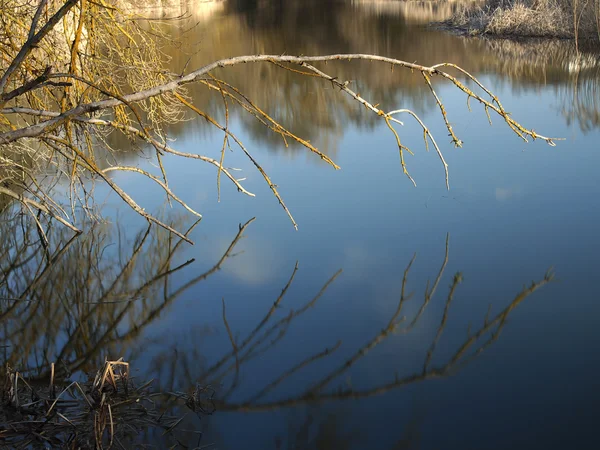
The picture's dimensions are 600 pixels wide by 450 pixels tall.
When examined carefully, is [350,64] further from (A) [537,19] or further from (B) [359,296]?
(B) [359,296]

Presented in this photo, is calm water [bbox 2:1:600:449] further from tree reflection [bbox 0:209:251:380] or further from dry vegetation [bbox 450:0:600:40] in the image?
dry vegetation [bbox 450:0:600:40]

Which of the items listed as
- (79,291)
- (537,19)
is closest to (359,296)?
(79,291)

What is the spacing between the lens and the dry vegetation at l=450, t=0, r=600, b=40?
43.2ft

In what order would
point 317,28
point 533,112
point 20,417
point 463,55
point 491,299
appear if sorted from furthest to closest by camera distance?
point 317,28 < point 463,55 < point 533,112 < point 491,299 < point 20,417

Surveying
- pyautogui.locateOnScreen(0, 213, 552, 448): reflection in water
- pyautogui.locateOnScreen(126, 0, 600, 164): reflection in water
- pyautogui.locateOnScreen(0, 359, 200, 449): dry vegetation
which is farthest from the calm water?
pyautogui.locateOnScreen(126, 0, 600, 164): reflection in water

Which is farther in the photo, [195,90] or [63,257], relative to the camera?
[195,90]

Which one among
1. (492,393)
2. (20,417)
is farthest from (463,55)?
(20,417)

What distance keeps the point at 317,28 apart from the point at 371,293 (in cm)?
1385

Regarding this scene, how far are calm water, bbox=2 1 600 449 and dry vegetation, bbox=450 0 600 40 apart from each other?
5273 millimetres

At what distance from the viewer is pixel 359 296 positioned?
4684mm

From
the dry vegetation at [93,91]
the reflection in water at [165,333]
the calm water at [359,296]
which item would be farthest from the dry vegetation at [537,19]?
the reflection in water at [165,333]

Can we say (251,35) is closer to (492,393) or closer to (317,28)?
(317,28)

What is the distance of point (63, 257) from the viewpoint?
5535 mm

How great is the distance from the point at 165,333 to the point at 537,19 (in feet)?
40.4
